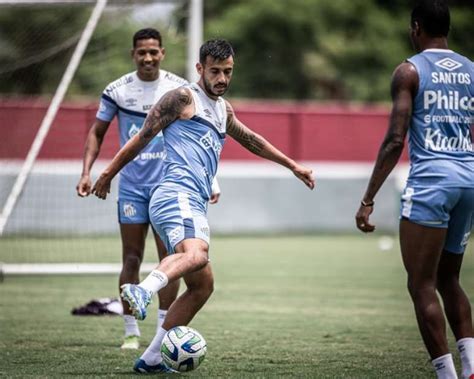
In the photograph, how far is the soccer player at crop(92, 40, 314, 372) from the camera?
23.8 feet

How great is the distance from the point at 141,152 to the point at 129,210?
0.52 meters

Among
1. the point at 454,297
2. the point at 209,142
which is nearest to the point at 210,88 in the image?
the point at 209,142

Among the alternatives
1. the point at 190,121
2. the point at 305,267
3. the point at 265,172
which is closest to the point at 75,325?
the point at 190,121

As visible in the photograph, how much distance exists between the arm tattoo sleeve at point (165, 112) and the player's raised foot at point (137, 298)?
1259 millimetres

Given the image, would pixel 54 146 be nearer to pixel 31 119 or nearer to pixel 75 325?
pixel 31 119

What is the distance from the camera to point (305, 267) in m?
17.0

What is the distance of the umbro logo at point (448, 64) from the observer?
6.58m

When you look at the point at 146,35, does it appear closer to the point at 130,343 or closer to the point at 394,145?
the point at 130,343

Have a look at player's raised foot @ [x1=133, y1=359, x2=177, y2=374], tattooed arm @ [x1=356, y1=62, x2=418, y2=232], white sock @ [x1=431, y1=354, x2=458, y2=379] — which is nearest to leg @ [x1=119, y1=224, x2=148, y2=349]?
player's raised foot @ [x1=133, y1=359, x2=177, y2=374]

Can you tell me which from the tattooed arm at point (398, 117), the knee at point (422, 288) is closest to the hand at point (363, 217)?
the tattooed arm at point (398, 117)

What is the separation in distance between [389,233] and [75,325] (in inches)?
622

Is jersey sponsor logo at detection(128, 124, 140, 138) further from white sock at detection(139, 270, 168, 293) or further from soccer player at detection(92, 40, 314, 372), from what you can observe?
white sock at detection(139, 270, 168, 293)

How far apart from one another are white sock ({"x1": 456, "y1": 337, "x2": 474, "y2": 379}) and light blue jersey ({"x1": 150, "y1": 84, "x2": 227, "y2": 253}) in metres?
1.87

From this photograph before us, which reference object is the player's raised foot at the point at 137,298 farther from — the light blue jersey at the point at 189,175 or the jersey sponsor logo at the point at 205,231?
the jersey sponsor logo at the point at 205,231
